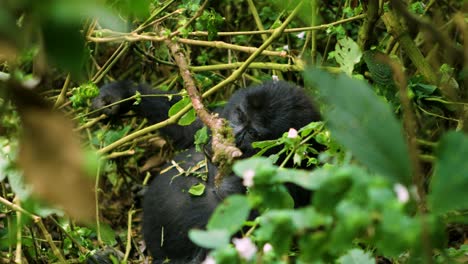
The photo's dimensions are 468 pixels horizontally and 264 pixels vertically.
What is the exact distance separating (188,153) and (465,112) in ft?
4.41

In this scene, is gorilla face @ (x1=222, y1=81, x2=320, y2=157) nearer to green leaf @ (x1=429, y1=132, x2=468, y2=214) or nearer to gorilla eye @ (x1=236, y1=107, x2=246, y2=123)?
gorilla eye @ (x1=236, y1=107, x2=246, y2=123)

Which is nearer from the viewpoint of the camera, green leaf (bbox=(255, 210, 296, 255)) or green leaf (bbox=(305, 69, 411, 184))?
green leaf (bbox=(305, 69, 411, 184))

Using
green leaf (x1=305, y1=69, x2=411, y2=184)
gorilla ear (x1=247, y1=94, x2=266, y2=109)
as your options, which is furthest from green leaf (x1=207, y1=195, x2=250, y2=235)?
gorilla ear (x1=247, y1=94, x2=266, y2=109)

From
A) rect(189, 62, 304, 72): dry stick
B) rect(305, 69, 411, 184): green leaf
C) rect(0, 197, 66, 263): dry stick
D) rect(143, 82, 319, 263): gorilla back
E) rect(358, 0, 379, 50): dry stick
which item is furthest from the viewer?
rect(143, 82, 319, 263): gorilla back

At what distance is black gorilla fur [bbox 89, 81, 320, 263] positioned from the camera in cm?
307

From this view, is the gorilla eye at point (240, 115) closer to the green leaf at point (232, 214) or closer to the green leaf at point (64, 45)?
the green leaf at point (232, 214)

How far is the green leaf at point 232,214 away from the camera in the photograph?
1108 millimetres

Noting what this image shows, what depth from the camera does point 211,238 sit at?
105cm

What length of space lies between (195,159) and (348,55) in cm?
108

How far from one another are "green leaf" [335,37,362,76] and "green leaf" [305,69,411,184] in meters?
1.44

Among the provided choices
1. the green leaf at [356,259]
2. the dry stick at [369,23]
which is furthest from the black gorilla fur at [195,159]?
the green leaf at [356,259]

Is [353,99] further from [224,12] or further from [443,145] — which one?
[224,12]

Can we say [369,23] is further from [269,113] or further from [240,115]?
[240,115]

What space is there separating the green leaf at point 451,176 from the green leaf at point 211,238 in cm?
31
